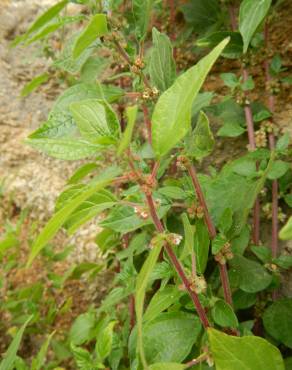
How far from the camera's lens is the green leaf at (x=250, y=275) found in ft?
2.90

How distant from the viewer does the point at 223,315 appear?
0.75m

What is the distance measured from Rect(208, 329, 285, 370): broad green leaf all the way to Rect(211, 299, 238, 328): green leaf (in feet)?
0.33

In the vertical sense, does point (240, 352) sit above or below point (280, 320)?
above

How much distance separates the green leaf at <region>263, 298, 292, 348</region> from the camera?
2.90 feet

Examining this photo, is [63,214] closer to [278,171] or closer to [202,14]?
[278,171]

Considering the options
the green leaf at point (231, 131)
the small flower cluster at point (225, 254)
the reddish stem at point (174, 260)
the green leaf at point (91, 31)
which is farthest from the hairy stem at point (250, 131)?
the green leaf at point (91, 31)

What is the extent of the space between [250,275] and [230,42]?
0.57 m

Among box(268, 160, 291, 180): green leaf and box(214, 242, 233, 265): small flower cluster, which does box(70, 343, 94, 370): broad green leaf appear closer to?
box(214, 242, 233, 265): small flower cluster

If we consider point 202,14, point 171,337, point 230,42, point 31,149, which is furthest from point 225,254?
point 31,149

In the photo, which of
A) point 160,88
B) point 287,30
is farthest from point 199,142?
point 287,30

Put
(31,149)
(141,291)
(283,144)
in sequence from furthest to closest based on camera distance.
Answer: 1. (31,149)
2. (283,144)
3. (141,291)

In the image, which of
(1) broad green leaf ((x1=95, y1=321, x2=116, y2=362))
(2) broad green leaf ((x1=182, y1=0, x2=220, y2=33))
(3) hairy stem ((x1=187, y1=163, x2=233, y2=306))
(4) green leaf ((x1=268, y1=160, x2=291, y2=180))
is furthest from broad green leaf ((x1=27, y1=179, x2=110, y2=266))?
(2) broad green leaf ((x1=182, y1=0, x2=220, y2=33))

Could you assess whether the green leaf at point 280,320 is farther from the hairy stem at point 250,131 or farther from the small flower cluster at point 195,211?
the small flower cluster at point 195,211

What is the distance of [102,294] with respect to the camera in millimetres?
1480
